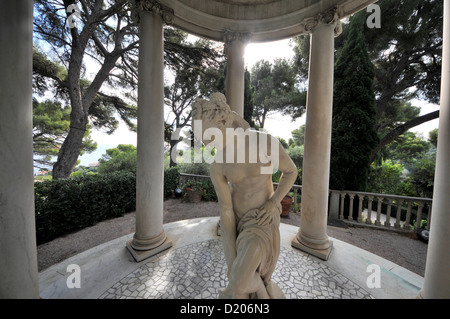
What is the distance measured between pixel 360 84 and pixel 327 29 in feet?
20.2

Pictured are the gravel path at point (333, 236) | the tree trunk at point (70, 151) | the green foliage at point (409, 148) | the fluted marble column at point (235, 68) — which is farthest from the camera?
the green foliage at point (409, 148)

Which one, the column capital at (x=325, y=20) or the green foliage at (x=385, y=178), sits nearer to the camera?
the column capital at (x=325, y=20)

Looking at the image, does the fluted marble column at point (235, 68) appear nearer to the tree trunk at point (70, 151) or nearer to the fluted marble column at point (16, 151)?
the fluted marble column at point (16, 151)

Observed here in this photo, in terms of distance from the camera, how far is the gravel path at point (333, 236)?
4.77 metres

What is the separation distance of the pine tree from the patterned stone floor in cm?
614

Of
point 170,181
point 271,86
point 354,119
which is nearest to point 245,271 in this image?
point 354,119

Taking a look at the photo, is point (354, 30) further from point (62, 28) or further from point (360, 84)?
point (62, 28)

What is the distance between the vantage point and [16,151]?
2141mm

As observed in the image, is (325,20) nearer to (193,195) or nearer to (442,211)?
(442,211)

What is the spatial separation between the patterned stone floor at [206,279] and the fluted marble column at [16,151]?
1.33 m

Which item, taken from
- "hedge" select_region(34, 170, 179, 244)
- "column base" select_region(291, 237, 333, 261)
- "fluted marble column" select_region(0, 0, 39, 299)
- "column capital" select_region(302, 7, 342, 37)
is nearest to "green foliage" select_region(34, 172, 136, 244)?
"hedge" select_region(34, 170, 179, 244)

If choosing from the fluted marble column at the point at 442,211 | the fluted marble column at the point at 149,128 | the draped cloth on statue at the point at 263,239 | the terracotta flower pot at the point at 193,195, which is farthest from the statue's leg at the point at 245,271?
the terracotta flower pot at the point at 193,195

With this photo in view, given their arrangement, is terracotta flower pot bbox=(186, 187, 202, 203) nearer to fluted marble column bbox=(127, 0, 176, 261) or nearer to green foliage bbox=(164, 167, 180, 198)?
green foliage bbox=(164, 167, 180, 198)

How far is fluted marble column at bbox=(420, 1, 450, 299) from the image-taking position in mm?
2332
